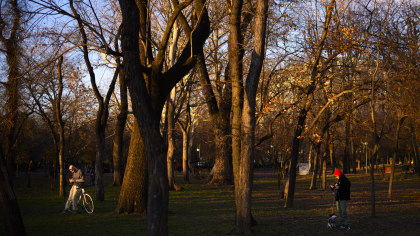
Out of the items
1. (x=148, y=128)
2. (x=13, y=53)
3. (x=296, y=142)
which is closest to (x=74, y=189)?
(x=13, y=53)

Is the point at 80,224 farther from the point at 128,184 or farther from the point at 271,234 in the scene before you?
the point at 271,234

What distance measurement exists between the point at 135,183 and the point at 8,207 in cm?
463

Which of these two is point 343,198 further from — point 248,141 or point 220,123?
point 220,123

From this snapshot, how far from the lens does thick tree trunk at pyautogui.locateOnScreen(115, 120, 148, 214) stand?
1145cm

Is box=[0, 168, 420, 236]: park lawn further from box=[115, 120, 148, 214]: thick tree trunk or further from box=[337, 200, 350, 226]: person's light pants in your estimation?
box=[115, 120, 148, 214]: thick tree trunk

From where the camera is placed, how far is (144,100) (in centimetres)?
731

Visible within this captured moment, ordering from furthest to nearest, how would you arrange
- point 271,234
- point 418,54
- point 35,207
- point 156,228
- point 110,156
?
point 110,156 < point 35,207 < point 418,54 < point 271,234 < point 156,228

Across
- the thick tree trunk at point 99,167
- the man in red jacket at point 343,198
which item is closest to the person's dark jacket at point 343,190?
the man in red jacket at point 343,198

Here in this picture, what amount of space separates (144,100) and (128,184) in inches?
196

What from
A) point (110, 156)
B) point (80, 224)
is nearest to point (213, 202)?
point (80, 224)

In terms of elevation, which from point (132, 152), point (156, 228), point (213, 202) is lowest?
point (213, 202)

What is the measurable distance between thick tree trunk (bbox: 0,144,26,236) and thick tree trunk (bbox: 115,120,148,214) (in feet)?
14.5

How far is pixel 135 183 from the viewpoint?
11414 millimetres

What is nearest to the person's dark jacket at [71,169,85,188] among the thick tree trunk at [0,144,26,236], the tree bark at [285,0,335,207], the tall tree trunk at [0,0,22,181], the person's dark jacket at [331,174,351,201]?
the tall tree trunk at [0,0,22,181]
